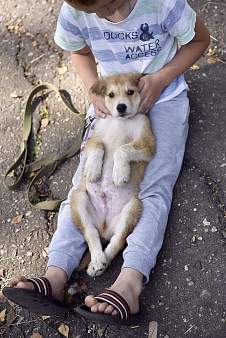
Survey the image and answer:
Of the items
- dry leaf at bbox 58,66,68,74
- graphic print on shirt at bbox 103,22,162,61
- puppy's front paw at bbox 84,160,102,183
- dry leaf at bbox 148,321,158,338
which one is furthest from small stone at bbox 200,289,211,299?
dry leaf at bbox 58,66,68,74

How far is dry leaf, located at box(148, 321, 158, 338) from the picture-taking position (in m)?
2.59

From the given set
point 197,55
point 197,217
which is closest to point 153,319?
point 197,217

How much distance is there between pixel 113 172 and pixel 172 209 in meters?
0.57

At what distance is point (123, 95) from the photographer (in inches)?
121

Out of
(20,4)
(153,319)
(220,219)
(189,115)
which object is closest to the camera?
(153,319)

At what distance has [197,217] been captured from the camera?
303cm

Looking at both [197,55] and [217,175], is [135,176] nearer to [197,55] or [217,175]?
[217,175]

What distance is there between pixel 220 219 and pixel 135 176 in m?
Result: 0.71

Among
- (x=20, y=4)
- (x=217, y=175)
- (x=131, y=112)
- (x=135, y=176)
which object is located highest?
(x=20, y=4)

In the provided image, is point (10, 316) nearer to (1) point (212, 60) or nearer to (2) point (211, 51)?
(1) point (212, 60)

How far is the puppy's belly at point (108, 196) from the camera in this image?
117 inches

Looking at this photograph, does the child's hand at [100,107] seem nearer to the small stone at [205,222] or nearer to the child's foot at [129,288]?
the small stone at [205,222]

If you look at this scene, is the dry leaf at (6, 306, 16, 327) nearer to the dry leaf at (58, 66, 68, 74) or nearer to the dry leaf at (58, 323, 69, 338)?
the dry leaf at (58, 323, 69, 338)

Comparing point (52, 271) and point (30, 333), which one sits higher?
point (52, 271)
